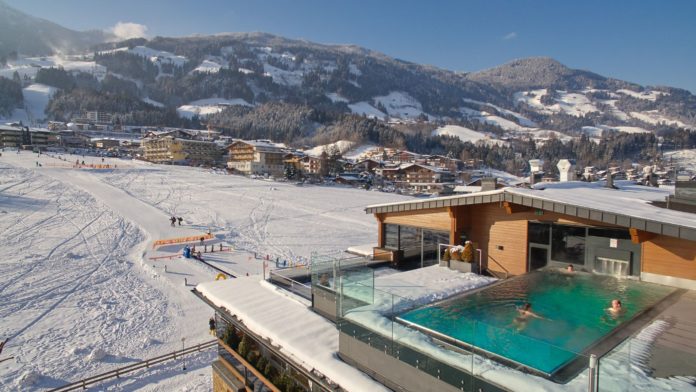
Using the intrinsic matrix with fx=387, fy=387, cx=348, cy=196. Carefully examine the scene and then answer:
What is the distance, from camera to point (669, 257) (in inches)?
331

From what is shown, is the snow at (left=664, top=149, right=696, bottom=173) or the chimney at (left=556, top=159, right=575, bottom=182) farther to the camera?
the snow at (left=664, top=149, right=696, bottom=173)

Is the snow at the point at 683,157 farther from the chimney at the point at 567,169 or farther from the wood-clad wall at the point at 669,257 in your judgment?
the wood-clad wall at the point at 669,257

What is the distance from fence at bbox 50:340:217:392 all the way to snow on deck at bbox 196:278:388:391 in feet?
20.4

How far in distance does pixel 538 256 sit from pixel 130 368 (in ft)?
46.5

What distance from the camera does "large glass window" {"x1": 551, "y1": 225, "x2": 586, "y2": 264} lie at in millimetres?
9672

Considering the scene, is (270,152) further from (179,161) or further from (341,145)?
(341,145)

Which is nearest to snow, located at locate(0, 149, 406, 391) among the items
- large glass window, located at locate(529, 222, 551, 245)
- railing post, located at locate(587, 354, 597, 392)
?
large glass window, located at locate(529, 222, 551, 245)

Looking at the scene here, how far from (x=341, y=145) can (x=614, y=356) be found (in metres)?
158

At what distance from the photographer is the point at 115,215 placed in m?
38.2

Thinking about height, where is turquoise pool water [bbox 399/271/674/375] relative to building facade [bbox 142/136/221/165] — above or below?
below

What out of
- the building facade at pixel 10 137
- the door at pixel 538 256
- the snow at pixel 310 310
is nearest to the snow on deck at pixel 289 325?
the snow at pixel 310 310

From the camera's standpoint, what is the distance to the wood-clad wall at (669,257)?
8.12m

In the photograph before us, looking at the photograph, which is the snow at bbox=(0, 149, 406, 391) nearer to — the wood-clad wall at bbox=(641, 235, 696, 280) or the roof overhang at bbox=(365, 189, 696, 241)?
the roof overhang at bbox=(365, 189, 696, 241)

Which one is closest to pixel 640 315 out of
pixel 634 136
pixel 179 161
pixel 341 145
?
pixel 179 161
